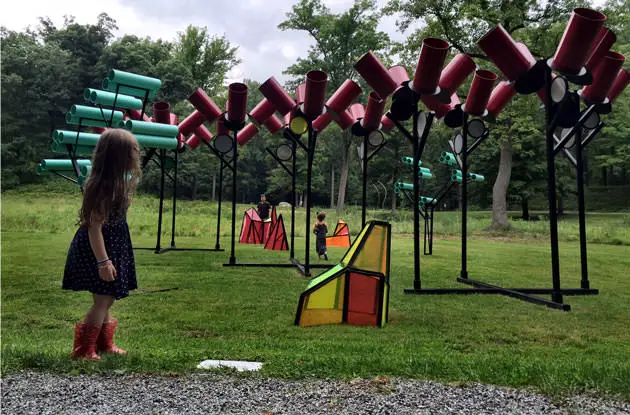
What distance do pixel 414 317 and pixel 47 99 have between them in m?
42.9

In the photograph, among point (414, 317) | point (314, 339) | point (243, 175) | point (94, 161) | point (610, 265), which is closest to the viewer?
point (94, 161)

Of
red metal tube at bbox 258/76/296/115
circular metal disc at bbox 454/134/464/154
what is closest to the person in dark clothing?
red metal tube at bbox 258/76/296/115

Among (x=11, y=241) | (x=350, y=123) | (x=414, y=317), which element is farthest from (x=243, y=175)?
(x=414, y=317)

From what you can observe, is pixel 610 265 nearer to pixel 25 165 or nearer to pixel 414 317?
pixel 414 317

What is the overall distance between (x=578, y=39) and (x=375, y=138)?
12.7 feet

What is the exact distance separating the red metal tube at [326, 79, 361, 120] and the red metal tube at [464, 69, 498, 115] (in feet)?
5.82

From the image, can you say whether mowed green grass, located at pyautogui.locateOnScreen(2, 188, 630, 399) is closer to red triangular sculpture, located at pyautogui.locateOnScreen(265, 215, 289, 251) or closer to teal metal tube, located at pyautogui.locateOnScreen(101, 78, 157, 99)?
teal metal tube, located at pyautogui.locateOnScreen(101, 78, 157, 99)

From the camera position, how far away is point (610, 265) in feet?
31.7

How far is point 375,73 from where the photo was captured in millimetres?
6016

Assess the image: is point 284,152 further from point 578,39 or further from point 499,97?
point 578,39

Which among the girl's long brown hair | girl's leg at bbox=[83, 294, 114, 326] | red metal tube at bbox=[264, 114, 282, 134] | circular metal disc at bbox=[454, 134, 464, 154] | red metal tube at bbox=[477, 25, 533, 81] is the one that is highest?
red metal tube at bbox=[264, 114, 282, 134]

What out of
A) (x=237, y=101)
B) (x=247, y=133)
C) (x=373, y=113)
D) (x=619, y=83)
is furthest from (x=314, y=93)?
(x=247, y=133)

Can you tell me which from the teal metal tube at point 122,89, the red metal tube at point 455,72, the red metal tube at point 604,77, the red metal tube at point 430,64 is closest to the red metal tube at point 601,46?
the red metal tube at point 604,77

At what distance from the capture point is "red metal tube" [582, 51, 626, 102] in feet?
19.0
